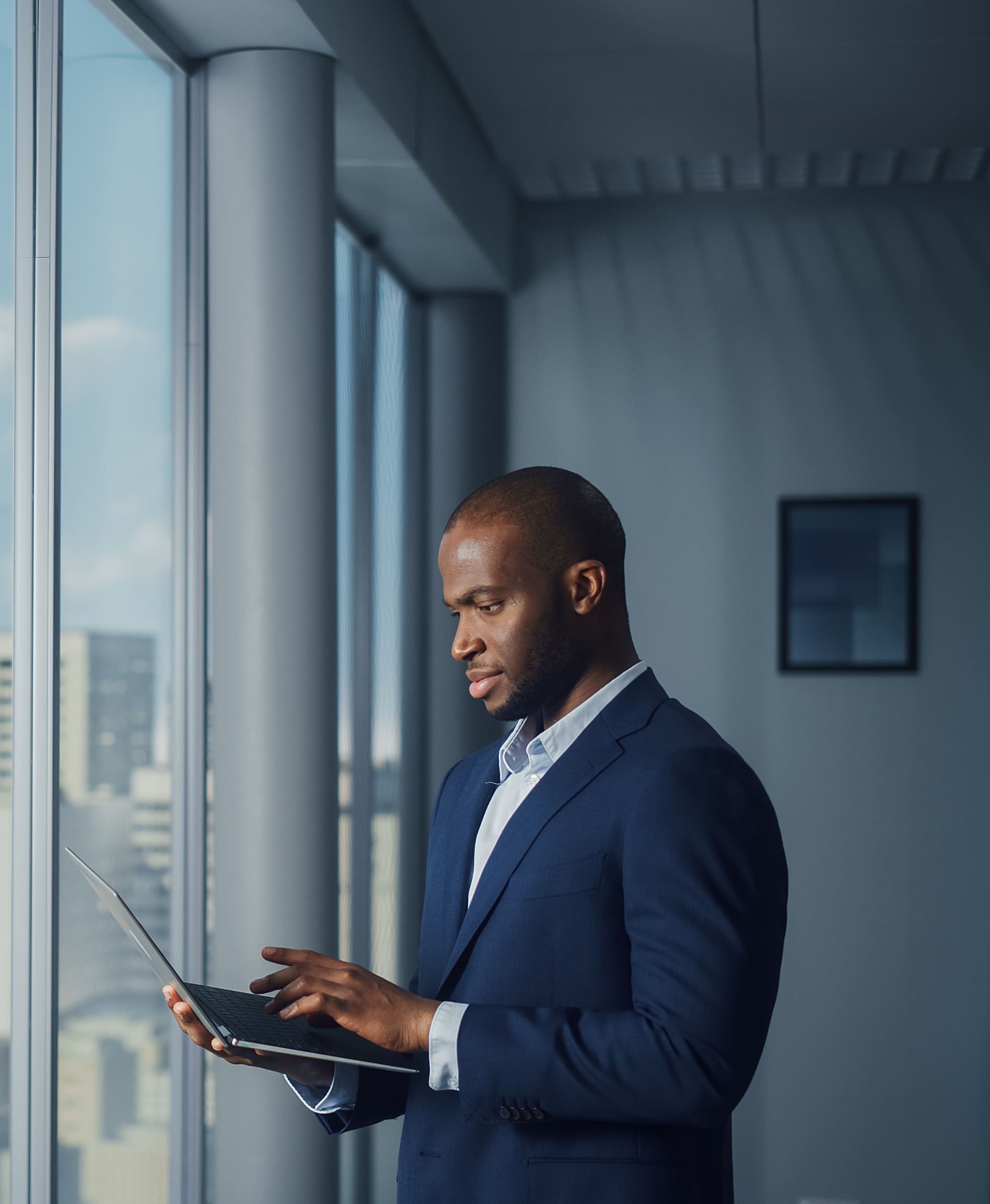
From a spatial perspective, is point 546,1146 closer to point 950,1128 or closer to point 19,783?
point 19,783

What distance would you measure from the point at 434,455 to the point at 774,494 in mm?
1060

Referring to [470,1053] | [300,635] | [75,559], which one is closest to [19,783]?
[75,559]

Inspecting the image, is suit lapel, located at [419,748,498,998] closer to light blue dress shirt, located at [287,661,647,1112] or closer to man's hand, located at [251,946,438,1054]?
light blue dress shirt, located at [287,661,647,1112]

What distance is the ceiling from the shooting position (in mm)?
3000

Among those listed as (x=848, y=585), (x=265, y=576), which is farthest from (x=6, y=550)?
(x=848, y=585)

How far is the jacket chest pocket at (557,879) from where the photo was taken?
4.63 feet

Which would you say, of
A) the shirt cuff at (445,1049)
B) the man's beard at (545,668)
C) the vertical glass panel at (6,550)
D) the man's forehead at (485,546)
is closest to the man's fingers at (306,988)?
the shirt cuff at (445,1049)

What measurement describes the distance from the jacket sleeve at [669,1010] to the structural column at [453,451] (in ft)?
8.89

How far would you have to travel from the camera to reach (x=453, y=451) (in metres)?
4.17

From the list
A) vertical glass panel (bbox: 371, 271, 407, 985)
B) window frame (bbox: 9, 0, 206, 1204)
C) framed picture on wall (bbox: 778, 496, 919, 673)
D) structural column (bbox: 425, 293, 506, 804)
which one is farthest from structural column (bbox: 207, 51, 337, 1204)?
framed picture on wall (bbox: 778, 496, 919, 673)

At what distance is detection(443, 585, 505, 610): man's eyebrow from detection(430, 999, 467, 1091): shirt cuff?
1.45 ft

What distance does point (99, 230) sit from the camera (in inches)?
84.0

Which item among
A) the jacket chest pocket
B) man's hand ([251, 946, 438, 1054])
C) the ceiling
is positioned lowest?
man's hand ([251, 946, 438, 1054])

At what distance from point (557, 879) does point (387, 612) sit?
8.16ft
